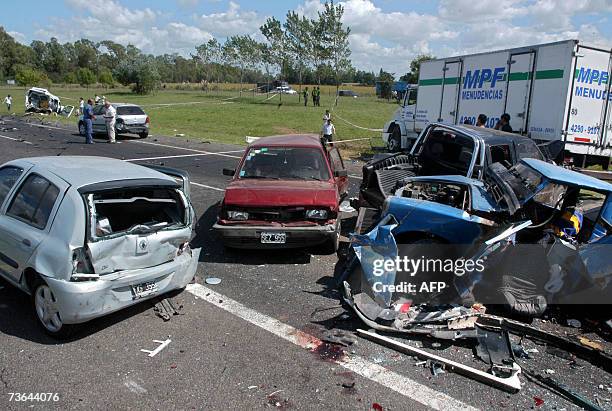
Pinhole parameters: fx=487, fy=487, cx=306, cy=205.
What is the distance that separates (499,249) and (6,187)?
518 cm

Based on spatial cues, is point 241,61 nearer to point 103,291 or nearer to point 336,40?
point 336,40

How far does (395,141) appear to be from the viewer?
19.2 m

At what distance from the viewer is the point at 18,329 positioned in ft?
15.0

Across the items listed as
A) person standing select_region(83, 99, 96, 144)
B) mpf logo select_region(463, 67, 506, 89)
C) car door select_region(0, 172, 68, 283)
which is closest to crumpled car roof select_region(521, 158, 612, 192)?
car door select_region(0, 172, 68, 283)

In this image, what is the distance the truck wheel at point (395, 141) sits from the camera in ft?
61.8

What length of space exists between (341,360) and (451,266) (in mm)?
1668

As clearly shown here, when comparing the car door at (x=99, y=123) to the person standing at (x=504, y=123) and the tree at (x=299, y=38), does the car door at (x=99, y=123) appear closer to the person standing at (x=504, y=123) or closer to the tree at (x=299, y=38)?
the person standing at (x=504, y=123)

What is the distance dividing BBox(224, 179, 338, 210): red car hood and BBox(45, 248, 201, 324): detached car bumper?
1755 millimetres

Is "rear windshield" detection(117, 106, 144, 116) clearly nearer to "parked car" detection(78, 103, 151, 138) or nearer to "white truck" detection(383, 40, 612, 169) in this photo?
Result: "parked car" detection(78, 103, 151, 138)

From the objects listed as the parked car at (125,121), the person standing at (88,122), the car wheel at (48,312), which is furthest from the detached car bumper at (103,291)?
the parked car at (125,121)

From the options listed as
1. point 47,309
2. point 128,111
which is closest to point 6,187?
point 47,309

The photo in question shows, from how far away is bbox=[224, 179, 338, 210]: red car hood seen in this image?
6.42 meters

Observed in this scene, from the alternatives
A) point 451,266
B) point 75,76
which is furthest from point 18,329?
point 75,76

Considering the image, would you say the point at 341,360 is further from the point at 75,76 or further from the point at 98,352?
the point at 75,76
